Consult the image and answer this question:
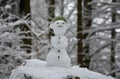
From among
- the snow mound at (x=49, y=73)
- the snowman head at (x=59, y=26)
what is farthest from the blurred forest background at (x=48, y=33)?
the snow mound at (x=49, y=73)

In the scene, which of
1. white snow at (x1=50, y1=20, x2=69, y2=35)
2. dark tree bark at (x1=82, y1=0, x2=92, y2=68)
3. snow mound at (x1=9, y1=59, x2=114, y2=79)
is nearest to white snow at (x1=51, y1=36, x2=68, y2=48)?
white snow at (x1=50, y1=20, x2=69, y2=35)

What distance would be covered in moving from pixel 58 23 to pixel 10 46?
4.12 metres

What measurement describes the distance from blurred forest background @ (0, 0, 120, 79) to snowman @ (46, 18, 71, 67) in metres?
0.37

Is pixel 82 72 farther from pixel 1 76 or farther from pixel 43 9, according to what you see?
pixel 43 9

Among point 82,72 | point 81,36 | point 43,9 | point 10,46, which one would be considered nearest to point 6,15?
point 10,46

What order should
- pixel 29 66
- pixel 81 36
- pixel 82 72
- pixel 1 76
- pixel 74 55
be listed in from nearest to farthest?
pixel 82 72
pixel 29 66
pixel 1 76
pixel 81 36
pixel 74 55

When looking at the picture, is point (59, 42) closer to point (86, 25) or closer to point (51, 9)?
point (51, 9)

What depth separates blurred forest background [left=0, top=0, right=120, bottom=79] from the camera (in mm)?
9789

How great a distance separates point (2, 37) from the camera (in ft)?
30.0

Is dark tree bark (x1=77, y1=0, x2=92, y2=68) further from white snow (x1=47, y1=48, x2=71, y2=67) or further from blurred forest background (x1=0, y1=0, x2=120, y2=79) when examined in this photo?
white snow (x1=47, y1=48, x2=71, y2=67)

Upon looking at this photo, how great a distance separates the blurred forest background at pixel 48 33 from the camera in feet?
32.1

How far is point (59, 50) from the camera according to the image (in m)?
6.22

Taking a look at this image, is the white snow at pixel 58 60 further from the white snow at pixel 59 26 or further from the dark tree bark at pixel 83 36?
the dark tree bark at pixel 83 36

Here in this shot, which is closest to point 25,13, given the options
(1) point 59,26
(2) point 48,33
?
(2) point 48,33
